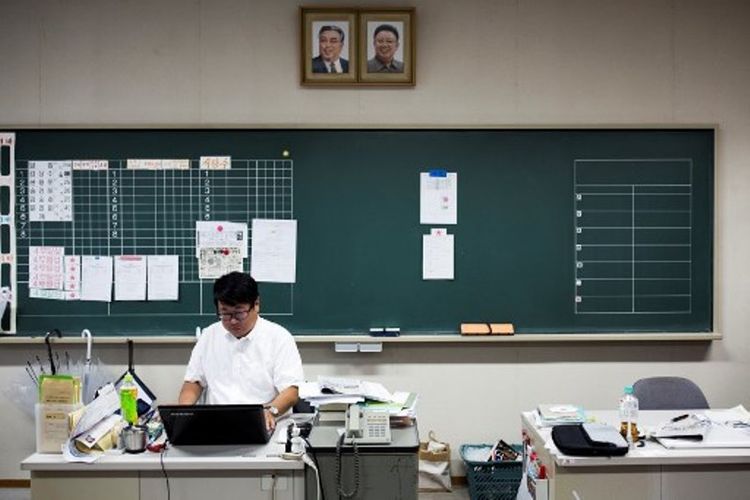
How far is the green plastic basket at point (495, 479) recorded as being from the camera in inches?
140

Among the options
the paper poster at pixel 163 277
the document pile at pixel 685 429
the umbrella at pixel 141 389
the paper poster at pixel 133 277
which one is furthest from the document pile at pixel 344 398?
the paper poster at pixel 133 277

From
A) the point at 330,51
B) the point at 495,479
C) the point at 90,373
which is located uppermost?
the point at 330,51

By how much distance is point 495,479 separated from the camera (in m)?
3.56

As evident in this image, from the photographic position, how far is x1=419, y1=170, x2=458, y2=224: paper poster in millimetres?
3754

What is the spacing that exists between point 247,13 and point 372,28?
71 centimetres

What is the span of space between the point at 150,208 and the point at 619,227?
8.66 ft

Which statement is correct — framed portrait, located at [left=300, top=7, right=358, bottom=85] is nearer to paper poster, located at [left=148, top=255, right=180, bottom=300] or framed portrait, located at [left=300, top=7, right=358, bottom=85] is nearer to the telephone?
paper poster, located at [left=148, top=255, right=180, bottom=300]

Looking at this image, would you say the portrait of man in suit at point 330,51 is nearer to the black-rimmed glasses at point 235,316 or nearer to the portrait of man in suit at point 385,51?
the portrait of man in suit at point 385,51

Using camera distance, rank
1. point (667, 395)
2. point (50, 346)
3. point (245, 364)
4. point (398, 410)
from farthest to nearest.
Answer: point (50, 346) < point (667, 395) < point (245, 364) < point (398, 410)

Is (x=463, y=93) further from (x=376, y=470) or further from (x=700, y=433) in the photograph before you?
(x=376, y=470)

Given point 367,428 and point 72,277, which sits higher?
point 72,277

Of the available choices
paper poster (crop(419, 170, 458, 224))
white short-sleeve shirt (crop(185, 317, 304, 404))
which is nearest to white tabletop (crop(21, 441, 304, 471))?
white short-sleeve shirt (crop(185, 317, 304, 404))

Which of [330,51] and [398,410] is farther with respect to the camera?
[330,51]

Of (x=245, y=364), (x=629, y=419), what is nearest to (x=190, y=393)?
(x=245, y=364)
